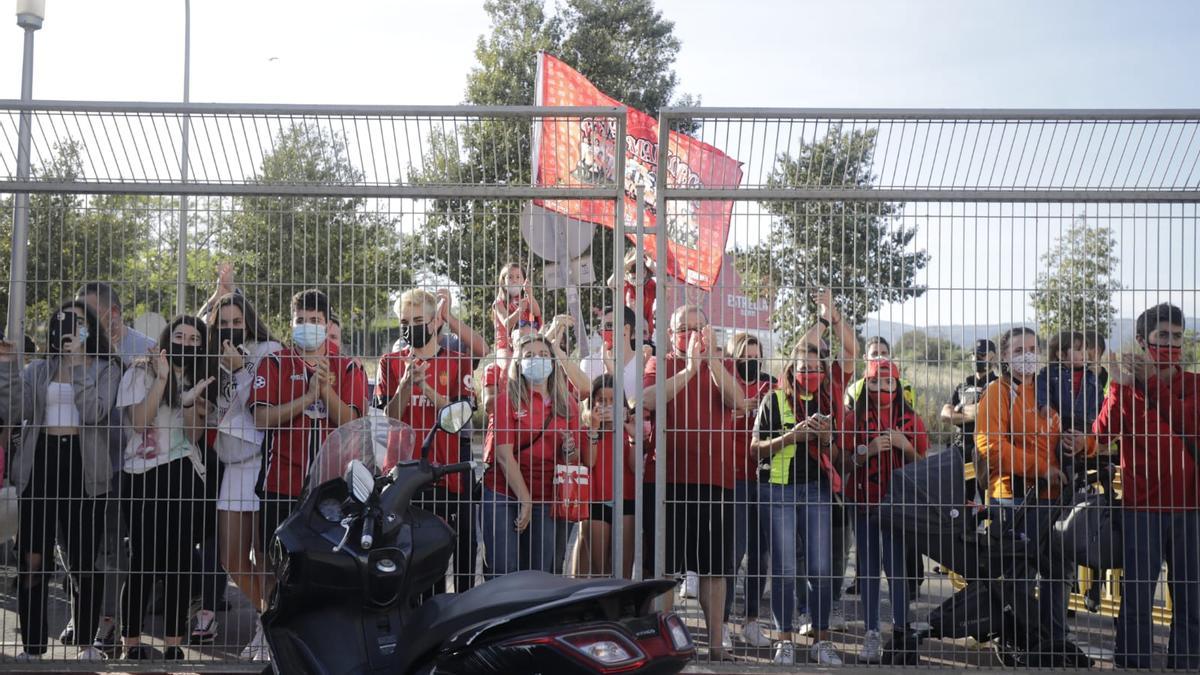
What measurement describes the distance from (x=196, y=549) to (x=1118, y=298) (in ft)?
16.6

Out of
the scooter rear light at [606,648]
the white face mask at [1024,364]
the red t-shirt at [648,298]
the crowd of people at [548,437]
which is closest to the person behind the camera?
the scooter rear light at [606,648]

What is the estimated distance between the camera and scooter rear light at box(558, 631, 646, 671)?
12.1 ft

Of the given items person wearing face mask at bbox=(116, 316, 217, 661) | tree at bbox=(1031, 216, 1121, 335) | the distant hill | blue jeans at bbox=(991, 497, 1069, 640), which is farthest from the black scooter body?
tree at bbox=(1031, 216, 1121, 335)

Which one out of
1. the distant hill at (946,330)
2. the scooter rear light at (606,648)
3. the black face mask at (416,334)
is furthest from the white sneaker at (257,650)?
the distant hill at (946,330)

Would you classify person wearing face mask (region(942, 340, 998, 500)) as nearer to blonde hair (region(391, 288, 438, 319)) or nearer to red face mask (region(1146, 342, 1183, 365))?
red face mask (region(1146, 342, 1183, 365))

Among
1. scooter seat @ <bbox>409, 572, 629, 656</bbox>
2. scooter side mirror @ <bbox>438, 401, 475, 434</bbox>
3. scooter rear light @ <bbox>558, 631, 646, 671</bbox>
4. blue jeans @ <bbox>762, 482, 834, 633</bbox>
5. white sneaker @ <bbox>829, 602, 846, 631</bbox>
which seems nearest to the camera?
scooter rear light @ <bbox>558, 631, 646, 671</bbox>

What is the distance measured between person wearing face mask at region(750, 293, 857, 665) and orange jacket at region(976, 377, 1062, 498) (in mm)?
770

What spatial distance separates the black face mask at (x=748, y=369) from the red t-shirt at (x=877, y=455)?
0.54 m

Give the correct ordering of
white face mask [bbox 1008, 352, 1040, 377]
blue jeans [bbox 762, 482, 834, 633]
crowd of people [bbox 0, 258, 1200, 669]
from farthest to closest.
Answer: blue jeans [bbox 762, 482, 834, 633]
crowd of people [bbox 0, 258, 1200, 669]
white face mask [bbox 1008, 352, 1040, 377]

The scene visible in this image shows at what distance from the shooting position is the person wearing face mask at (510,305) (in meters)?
5.74

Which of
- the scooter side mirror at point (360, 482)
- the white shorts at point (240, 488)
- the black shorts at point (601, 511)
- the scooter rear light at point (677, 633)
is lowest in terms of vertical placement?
the scooter rear light at point (677, 633)

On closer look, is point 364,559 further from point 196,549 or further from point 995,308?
point 995,308

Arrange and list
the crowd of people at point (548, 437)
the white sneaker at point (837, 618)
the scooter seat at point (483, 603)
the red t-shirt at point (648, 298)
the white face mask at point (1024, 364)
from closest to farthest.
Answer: the scooter seat at point (483, 603), the white face mask at point (1024, 364), the crowd of people at point (548, 437), the white sneaker at point (837, 618), the red t-shirt at point (648, 298)

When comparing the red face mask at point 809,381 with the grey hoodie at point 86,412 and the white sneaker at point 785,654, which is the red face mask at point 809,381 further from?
the grey hoodie at point 86,412
